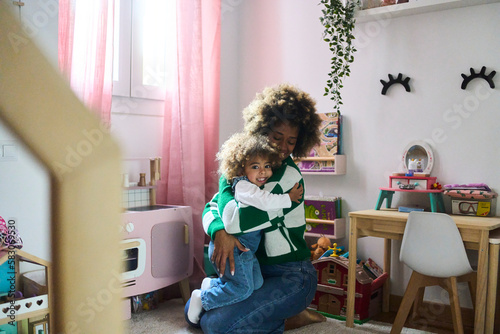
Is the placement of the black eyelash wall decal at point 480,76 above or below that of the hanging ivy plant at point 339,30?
below

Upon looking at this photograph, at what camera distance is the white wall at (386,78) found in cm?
214

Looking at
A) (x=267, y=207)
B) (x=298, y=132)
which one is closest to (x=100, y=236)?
(x=267, y=207)

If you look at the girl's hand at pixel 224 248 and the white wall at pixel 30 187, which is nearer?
the white wall at pixel 30 187

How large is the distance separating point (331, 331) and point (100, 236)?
79.1 inches

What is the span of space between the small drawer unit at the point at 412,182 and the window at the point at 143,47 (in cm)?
138

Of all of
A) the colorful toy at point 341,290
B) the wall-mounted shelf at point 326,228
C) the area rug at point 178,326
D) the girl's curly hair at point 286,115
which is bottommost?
A: the area rug at point 178,326

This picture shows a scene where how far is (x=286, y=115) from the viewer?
1.84 meters

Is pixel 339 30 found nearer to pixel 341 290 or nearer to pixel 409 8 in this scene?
pixel 409 8

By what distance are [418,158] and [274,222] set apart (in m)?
1.02

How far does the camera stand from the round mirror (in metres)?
2.24

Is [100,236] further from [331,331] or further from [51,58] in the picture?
[331,331]

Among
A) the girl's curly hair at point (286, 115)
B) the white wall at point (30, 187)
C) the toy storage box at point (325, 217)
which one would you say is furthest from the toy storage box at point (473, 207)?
the white wall at point (30, 187)

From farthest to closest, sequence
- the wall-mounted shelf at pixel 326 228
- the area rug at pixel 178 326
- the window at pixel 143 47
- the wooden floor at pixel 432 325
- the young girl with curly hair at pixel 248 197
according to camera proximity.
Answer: the wall-mounted shelf at pixel 326 228
the window at pixel 143 47
the wooden floor at pixel 432 325
the area rug at pixel 178 326
the young girl with curly hair at pixel 248 197

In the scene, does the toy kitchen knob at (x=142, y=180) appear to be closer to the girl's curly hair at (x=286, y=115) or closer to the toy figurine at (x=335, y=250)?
the girl's curly hair at (x=286, y=115)
